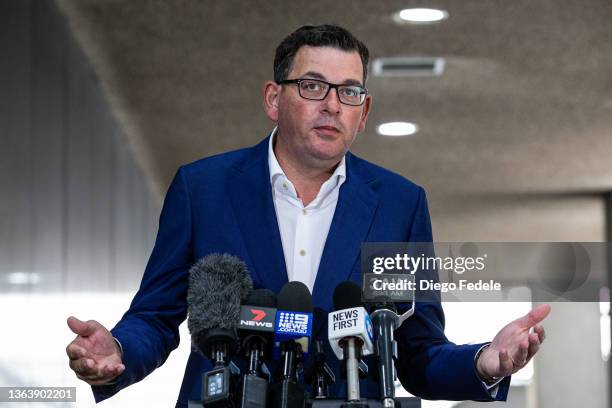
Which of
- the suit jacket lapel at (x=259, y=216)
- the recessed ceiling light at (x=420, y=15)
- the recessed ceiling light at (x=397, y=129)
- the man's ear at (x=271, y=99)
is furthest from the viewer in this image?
the recessed ceiling light at (x=397, y=129)

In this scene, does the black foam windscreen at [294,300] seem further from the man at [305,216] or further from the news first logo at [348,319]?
the man at [305,216]

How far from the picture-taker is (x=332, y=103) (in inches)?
74.3

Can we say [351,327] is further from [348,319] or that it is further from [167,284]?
[167,284]

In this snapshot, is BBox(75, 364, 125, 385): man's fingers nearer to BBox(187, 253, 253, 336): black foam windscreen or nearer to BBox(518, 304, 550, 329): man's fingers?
BBox(187, 253, 253, 336): black foam windscreen

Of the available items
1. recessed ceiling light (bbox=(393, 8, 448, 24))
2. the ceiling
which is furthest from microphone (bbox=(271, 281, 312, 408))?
recessed ceiling light (bbox=(393, 8, 448, 24))

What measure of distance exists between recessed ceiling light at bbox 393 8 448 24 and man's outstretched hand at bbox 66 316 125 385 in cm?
395

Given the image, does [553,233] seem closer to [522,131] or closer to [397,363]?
[522,131]

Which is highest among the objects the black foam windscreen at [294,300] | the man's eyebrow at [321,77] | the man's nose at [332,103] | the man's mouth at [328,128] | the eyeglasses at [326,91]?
the man's eyebrow at [321,77]

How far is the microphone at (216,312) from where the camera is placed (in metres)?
1.44

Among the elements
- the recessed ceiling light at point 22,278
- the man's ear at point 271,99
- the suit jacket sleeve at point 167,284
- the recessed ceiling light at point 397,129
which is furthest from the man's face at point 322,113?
the recessed ceiling light at point 397,129

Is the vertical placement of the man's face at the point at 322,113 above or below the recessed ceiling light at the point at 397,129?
below

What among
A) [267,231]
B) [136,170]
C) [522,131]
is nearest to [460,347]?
[267,231]

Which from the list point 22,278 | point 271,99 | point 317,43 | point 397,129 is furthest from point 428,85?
point 317,43

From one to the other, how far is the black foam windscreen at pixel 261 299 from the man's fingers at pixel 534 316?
0.35 m
